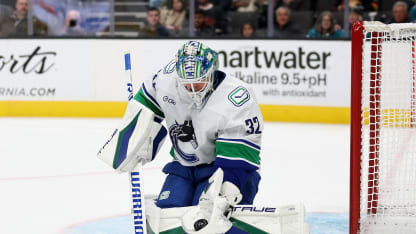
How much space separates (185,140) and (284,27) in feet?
16.8

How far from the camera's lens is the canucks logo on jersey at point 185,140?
271 centimetres

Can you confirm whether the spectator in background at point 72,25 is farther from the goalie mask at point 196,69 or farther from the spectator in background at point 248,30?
the goalie mask at point 196,69

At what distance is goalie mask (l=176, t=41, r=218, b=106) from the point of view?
251cm

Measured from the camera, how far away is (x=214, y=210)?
242 cm

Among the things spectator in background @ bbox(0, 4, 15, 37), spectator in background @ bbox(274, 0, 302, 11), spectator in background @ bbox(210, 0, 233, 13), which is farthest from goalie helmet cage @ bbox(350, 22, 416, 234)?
spectator in background @ bbox(0, 4, 15, 37)

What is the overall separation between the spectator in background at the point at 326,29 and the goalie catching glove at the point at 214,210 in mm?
5230

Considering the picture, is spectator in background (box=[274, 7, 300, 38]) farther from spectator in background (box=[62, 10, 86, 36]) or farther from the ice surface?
spectator in background (box=[62, 10, 86, 36])

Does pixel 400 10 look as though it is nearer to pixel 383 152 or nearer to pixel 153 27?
pixel 153 27

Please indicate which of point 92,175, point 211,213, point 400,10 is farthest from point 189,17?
point 211,213

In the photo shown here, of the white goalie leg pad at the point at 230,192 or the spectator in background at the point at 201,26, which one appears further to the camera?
the spectator in background at the point at 201,26

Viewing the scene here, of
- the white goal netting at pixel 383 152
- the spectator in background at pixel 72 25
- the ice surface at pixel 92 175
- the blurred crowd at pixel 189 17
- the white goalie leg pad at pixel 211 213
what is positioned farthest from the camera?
the spectator in background at pixel 72 25

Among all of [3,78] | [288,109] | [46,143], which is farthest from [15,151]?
[288,109]

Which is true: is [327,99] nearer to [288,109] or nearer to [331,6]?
[288,109]

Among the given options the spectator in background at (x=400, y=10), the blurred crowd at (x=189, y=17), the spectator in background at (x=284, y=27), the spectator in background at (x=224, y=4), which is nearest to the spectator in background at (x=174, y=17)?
the blurred crowd at (x=189, y=17)
